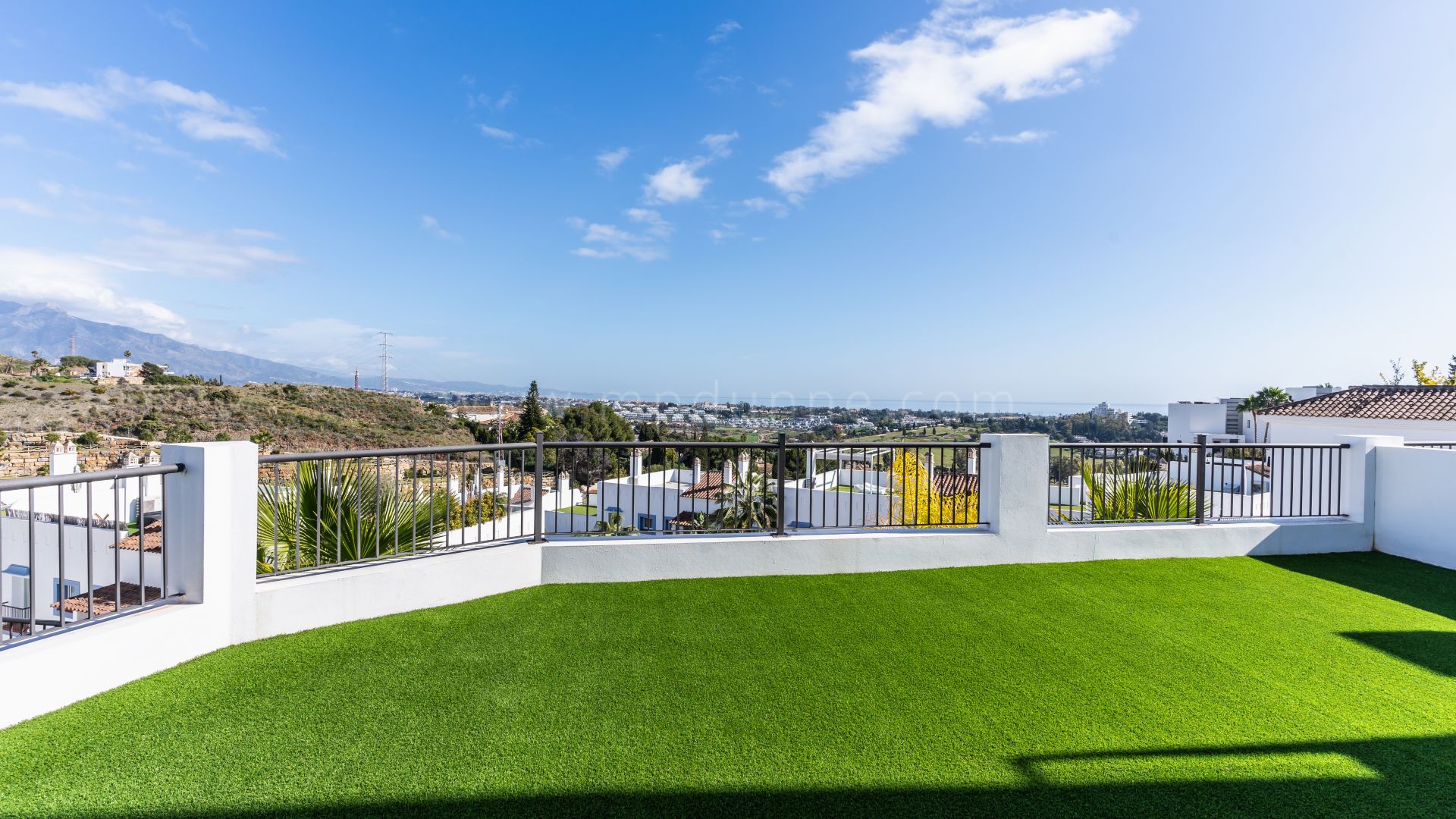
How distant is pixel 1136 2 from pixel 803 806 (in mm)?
12263

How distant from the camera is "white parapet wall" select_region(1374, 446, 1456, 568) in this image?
5.56 meters

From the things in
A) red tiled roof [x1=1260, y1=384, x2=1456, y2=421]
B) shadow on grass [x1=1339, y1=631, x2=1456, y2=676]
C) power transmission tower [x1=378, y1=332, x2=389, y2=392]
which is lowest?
shadow on grass [x1=1339, y1=631, x2=1456, y2=676]

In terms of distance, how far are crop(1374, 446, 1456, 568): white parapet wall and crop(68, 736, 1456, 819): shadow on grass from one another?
17.3 ft

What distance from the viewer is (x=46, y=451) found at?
3278 cm

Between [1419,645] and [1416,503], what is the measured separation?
11.7ft

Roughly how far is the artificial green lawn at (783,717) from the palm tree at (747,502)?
137 cm

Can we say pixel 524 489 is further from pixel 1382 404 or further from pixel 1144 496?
pixel 1382 404

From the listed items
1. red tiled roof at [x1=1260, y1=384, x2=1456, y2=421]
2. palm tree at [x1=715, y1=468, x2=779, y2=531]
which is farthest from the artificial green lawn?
red tiled roof at [x1=1260, y1=384, x2=1456, y2=421]

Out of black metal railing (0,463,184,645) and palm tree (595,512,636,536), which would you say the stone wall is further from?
palm tree (595,512,636,536)

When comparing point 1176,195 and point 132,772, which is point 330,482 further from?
point 1176,195

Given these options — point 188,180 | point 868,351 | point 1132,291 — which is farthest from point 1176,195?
point 188,180

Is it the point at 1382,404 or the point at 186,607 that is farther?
the point at 1382,404

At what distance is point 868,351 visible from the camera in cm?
3434

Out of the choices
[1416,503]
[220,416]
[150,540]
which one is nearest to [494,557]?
[1416,503]
